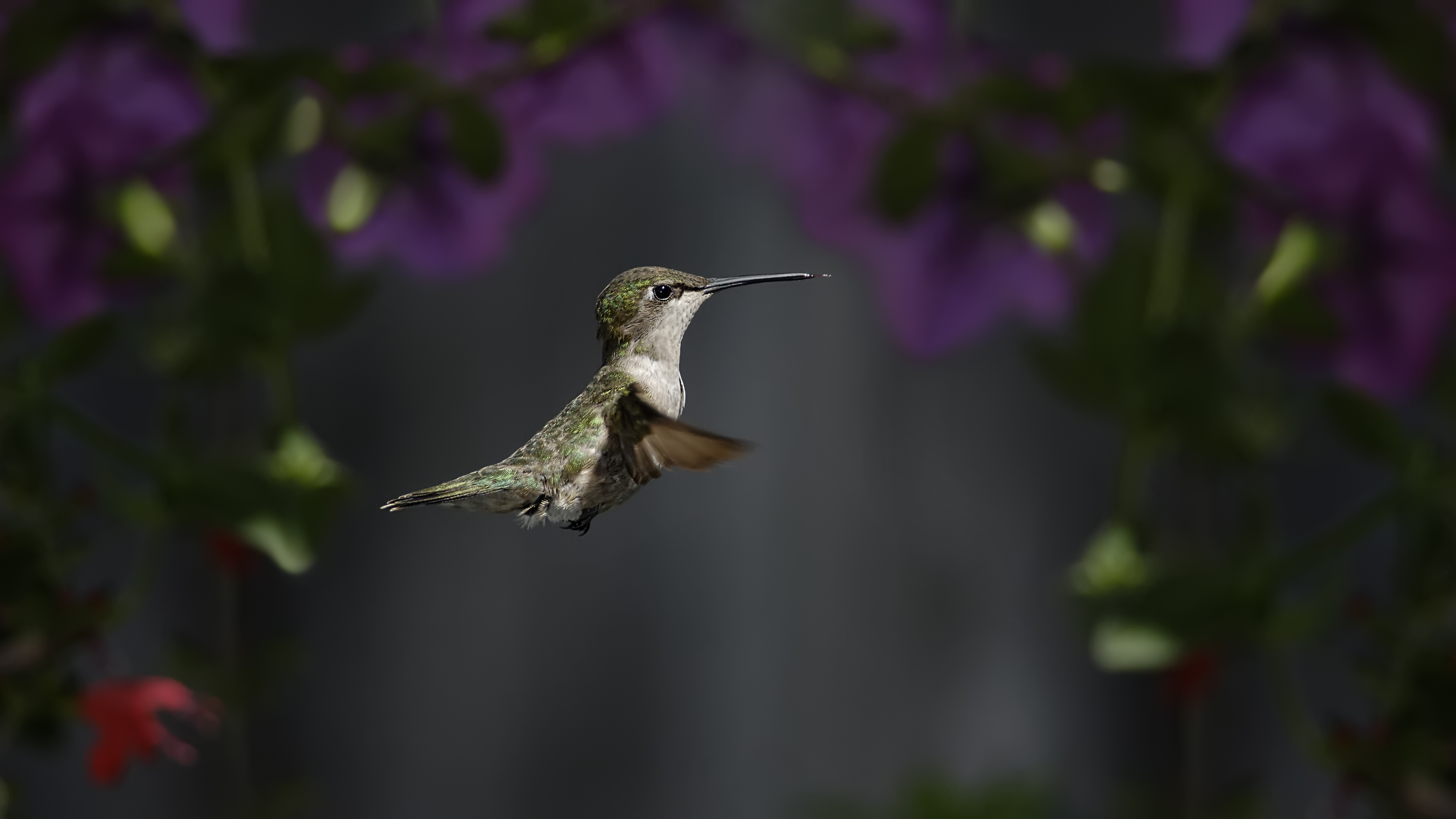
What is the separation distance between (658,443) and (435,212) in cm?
41

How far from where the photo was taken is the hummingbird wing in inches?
6.3

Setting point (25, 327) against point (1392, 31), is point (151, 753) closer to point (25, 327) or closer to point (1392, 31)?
point (25, 327)

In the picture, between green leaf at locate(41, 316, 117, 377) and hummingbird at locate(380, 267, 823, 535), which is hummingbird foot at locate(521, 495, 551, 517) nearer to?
hummingbird at locate(380, 267, 823, 535)

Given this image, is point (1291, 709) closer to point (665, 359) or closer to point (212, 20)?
point (665, 359)

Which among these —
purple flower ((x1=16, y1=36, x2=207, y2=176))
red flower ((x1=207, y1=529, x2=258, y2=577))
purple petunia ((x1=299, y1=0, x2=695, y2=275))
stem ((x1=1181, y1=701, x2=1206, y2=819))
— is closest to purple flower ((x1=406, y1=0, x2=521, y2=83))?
purple petunia ((x1=299, y1=0, x2=695, y2=275))

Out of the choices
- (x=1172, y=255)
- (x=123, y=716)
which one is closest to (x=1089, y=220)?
(x=1172, y=255)

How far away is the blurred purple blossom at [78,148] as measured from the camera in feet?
Answer: 1.88

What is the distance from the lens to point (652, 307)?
20 centimetres

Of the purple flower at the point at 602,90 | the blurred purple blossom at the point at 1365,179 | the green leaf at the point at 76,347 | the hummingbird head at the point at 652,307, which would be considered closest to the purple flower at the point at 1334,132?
the blurred purple blossom at the point at 1365,179

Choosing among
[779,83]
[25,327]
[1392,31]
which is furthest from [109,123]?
[1392,31]

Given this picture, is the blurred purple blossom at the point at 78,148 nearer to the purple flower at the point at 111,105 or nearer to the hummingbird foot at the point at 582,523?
the purple flower at the point at 111,105

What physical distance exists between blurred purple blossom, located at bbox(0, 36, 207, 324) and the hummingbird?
16.9 inches

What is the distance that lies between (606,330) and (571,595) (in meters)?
0.49

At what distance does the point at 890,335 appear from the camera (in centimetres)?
66
